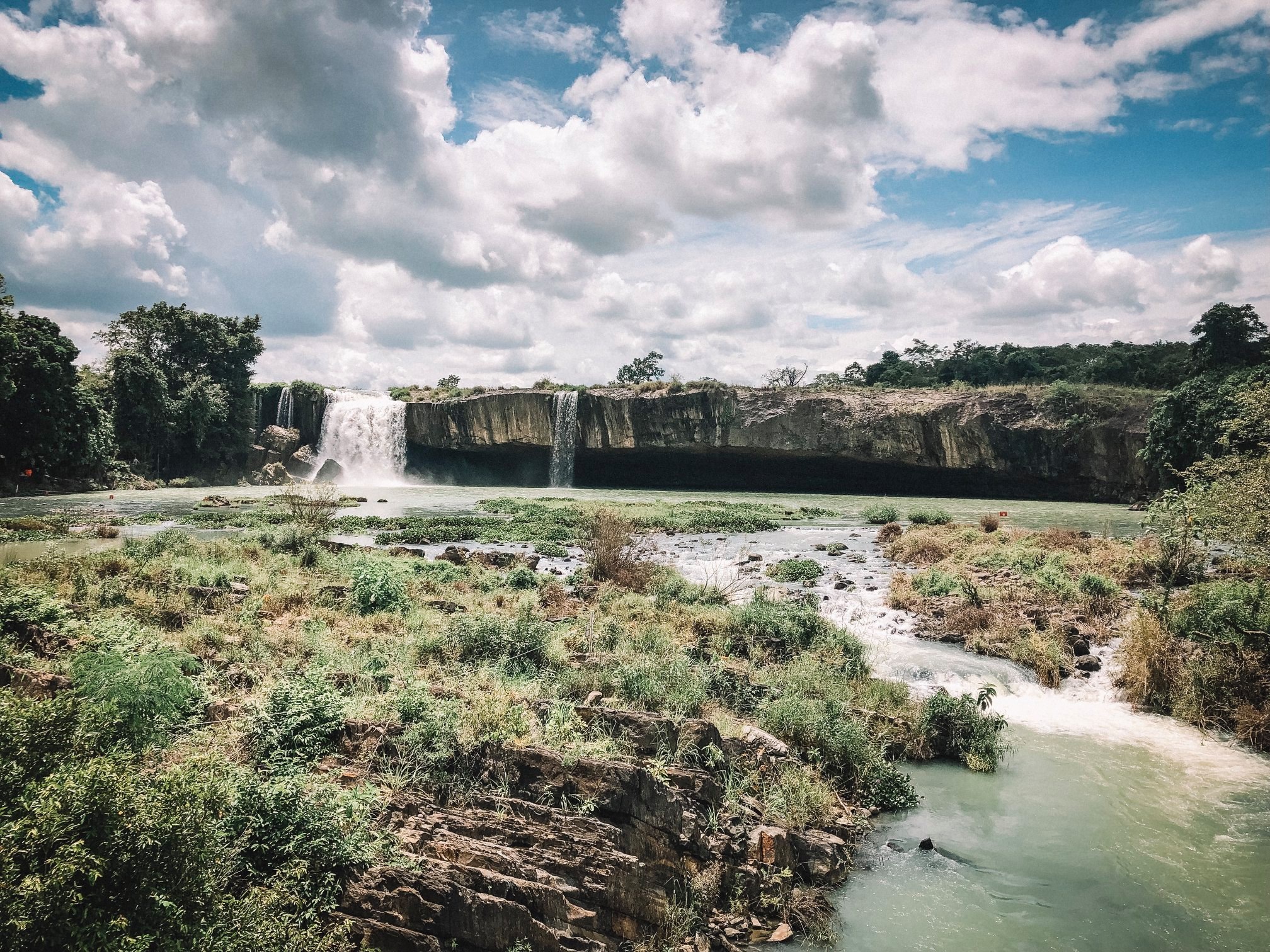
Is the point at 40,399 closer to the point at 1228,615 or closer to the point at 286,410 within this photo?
the point at 286,410

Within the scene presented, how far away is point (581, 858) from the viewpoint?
5168mm

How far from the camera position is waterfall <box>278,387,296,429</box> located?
182 ft

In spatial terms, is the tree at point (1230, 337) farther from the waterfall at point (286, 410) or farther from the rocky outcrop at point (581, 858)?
the waterfall at point (286, 410)

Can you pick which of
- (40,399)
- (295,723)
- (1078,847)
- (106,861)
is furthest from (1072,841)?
(40,399)

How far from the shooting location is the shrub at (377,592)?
38.3ft

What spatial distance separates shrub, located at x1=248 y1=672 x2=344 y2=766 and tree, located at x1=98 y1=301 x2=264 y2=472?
50.3 meters

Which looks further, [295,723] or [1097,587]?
[1097,587]

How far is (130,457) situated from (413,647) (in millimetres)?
50573

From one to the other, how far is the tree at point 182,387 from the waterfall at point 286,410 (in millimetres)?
2139

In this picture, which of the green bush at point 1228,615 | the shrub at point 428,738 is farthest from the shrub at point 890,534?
the shrub at point 428,738

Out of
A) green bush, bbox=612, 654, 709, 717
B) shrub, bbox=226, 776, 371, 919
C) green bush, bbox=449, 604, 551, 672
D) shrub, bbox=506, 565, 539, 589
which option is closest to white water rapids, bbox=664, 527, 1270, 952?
green bush, bbox=612, 654, 709, 717

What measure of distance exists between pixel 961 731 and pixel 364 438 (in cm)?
5326

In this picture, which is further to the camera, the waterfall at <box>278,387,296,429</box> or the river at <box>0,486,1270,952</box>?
the waterfall at <box>278,387,296,429</box>

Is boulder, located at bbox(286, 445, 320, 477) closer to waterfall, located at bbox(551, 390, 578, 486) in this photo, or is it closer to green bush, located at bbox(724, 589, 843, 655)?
waterfall, located at bbox(551, 390, 578, 486)
